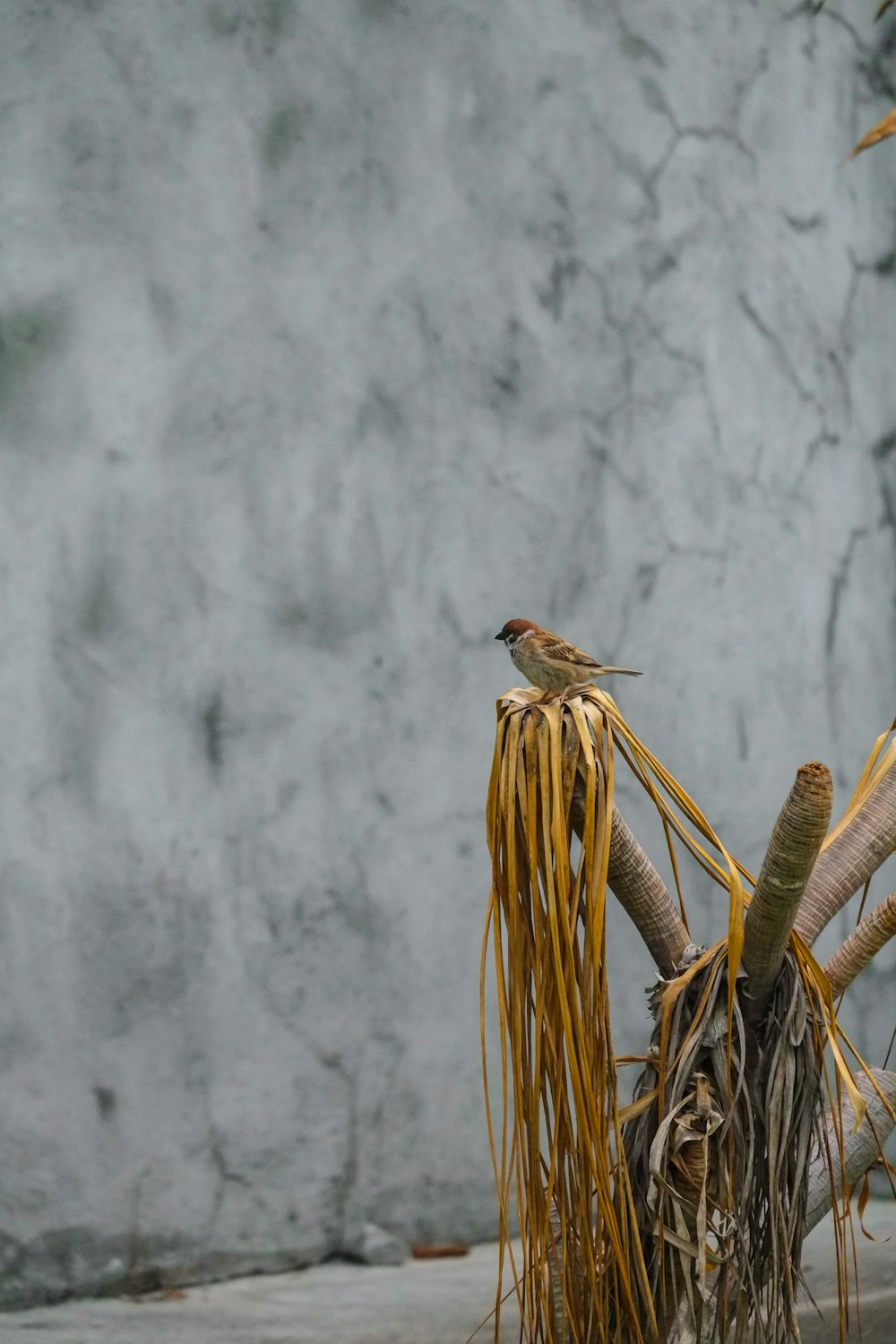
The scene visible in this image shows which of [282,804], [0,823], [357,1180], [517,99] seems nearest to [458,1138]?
[357,1180]

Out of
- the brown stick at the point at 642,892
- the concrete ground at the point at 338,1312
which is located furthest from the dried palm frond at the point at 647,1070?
the concrete ground at the point at 338,1312

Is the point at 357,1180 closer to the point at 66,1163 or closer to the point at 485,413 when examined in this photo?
the point at 66,1163

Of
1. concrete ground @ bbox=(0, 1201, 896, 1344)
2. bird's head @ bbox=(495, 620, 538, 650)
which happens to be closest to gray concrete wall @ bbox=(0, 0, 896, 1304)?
concrete ground @ bbox=(0, 1201, 896, 1344)

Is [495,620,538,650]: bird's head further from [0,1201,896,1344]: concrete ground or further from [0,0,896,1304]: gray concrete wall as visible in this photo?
[0,1201,896,1344]: concrete ground

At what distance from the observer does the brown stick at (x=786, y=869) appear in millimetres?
868

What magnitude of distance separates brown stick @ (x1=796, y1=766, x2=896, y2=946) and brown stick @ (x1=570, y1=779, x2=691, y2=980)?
94mm

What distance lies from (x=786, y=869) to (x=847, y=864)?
0.53ft

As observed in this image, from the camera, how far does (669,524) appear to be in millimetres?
2133

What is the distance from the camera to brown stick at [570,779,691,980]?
96 centimetres

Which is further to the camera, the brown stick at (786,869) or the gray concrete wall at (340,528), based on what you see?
the gray concrete wall at (340,528)

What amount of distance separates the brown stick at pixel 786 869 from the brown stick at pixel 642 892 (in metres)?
0.06

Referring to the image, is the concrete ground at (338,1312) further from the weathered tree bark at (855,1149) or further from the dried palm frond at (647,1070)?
the dried palm frond at (647,1070)

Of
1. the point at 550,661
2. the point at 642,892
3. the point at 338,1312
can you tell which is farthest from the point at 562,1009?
the point at 338,1312

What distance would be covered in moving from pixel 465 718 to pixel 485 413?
1.44 feet
